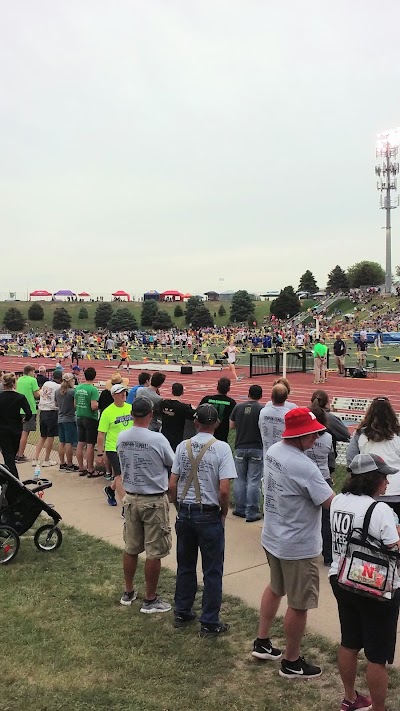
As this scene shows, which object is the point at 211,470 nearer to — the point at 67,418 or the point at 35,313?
the point at 67,418

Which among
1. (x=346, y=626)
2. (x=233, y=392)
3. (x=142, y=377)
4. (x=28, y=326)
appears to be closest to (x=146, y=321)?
(x=28, y=326)

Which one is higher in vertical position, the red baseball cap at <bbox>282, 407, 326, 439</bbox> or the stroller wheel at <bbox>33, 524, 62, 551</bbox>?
the red baseball cap at <bbox>282, 407, 326, 439</bbox>

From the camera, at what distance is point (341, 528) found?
349cm

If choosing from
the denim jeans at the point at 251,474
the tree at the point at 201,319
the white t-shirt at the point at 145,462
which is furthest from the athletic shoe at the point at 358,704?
the tree at the point at 201,319

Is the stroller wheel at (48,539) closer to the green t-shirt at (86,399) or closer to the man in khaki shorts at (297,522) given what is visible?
the green t-shirt at (86,399)

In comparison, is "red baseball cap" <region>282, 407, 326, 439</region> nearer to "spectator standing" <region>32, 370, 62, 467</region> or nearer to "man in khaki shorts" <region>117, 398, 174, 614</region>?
"man in khaki shorts" <region>117, 398, 174, 614</region>

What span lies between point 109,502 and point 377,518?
5.87 metres

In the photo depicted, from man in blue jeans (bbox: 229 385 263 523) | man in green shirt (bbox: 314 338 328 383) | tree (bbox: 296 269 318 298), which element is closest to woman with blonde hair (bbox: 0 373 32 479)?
man in blue jeans (bbox: 229 385 263 523)

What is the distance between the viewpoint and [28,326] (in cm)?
9688

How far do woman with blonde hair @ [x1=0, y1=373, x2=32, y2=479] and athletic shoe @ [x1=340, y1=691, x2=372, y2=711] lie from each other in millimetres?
5892

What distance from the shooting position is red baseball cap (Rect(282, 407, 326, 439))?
159 inches

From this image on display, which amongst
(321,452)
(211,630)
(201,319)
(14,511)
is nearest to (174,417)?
(14,511)

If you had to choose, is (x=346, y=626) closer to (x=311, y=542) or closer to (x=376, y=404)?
(x=311, y=542)

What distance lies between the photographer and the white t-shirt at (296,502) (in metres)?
4.03
